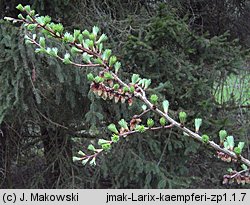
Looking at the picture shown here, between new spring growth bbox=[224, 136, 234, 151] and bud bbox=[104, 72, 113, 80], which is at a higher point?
bud bbox=[104, 72, 113, 80]

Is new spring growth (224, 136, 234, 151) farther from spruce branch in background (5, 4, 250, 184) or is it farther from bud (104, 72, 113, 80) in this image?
bud (104, 72, 113, 80)

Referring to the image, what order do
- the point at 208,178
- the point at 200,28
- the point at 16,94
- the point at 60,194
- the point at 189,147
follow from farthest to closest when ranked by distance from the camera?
the point at 200,28 → the point at 208,178 → the point at 189,147 → the point at 16,94 → the point at 60,194

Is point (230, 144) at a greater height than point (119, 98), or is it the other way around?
point (119, 98)

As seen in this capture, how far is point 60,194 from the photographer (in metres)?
1.64

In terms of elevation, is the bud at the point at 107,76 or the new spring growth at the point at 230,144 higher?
the bud at the point at 107,76

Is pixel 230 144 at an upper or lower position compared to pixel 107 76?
lower

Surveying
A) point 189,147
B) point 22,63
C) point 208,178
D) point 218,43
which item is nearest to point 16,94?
point 22,63

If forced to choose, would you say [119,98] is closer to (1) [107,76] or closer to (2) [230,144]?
(1) [107,76]

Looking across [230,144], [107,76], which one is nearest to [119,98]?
[107,76]

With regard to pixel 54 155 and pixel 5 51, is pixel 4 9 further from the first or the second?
pixel 54 155

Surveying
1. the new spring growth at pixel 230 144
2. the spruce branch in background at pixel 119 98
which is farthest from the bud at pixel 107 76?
the new spring growth at pixel 230 144

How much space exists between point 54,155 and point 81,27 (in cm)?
132

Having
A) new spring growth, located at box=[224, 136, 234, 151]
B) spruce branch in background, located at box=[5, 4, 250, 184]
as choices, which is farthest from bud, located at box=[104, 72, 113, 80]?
new spring growth, located at box=[224, 136, 234, 151]

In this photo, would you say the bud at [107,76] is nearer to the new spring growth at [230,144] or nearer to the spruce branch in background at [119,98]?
the spruce branch in background at [119,98]
